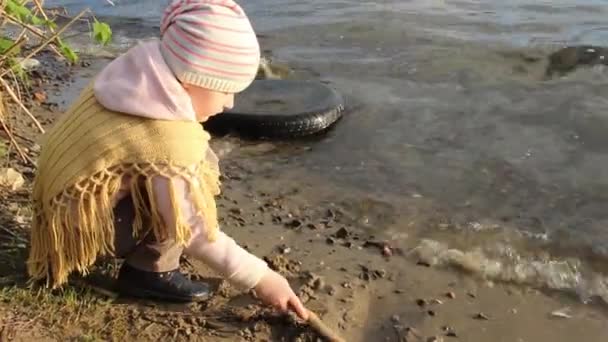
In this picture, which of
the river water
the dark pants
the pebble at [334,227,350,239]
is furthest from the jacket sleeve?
the river water

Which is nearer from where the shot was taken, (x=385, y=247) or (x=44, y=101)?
(x=385, y=247)

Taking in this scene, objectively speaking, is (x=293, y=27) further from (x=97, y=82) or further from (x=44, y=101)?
(x=97, y=82)

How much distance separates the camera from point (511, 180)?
5094 millimetres

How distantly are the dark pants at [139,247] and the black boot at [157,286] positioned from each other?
0.03 metres

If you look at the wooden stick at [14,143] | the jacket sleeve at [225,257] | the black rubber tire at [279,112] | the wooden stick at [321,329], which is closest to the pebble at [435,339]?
the wooden stick at [321,329]

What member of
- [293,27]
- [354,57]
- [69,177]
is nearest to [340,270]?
[69,177]

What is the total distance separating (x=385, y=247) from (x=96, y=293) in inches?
58.6

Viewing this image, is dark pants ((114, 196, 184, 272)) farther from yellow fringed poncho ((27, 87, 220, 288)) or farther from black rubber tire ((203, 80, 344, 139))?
black rubber tire ((203, 80, 344, 139))

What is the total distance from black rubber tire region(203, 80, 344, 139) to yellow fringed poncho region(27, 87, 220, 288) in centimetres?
269

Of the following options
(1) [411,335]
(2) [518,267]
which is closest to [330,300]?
(1) [411,335]

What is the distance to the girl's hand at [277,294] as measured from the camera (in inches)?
122

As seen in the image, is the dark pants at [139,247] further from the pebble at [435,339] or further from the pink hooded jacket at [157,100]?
the pebble at [435,339]

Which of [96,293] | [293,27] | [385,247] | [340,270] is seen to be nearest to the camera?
[96,293]

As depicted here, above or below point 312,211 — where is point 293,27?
below
